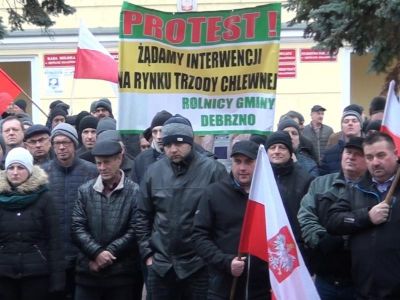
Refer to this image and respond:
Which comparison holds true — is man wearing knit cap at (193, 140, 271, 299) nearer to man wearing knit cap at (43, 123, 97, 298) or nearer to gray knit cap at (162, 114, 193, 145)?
gray knit cap at (162, 114, 193, 145)

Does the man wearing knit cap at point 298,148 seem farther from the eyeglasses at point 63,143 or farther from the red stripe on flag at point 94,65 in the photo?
the red stripe on flag at point 94,65

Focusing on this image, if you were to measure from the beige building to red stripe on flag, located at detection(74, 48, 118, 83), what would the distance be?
7.58 meters

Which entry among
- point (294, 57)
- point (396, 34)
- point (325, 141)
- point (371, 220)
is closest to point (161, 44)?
point (396, 34)

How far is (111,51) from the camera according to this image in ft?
69.6

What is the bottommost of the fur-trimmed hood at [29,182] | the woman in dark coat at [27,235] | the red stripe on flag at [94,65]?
the woman in dark coat at [27,235]

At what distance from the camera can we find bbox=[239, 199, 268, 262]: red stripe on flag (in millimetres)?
6984

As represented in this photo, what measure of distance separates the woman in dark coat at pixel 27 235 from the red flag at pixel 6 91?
4023mm

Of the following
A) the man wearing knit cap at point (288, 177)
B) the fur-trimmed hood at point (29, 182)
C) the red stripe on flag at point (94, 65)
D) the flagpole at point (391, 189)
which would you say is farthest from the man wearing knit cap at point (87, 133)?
the flagpole at point (391, 189)

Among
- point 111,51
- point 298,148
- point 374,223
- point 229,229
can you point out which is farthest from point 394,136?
point 111,51

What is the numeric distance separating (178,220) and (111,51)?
13641 millimetres

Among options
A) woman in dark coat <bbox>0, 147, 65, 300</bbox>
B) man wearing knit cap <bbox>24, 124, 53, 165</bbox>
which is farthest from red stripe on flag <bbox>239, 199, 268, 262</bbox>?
man wearing knit cap <bbox>24, 124, 53, 165</bbox>

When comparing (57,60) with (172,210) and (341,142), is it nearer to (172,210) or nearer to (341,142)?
(341,142)

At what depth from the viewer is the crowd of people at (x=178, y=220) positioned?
6.88 metres

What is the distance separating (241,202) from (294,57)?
1392 cm
